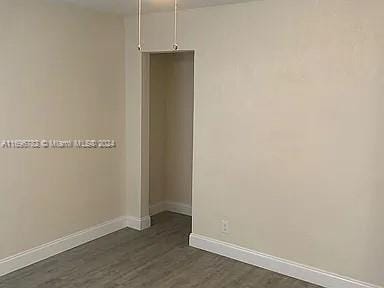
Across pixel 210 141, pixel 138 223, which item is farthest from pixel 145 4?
pixel 138 223

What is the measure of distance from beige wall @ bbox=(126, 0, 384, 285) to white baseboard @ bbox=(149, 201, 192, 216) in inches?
48.1

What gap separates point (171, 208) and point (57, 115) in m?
2.34

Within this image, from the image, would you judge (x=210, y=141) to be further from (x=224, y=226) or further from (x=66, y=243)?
(x=66, y=243)

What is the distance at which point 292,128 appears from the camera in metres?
3.55

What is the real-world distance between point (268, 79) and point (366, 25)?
36.3 inches

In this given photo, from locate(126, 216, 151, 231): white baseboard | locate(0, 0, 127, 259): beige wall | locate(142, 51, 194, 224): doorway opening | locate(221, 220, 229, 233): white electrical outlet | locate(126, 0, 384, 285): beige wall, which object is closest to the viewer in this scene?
locate(126, 0, 384, 285): beige wall

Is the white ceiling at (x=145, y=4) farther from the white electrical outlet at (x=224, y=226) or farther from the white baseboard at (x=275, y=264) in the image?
the white baseboard at (x=275, y=264)

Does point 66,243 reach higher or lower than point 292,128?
lower

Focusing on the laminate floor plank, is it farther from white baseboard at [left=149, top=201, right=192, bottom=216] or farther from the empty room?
white baseboard at [left=149, top=201, right=192, bottom=216]

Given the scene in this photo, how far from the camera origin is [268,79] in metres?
3.65

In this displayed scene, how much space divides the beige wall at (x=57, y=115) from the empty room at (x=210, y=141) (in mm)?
14

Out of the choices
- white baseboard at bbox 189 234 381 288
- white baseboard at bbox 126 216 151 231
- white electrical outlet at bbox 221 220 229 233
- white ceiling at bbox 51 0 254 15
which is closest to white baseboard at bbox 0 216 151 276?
white baseboard at bbox 126 216 151 231

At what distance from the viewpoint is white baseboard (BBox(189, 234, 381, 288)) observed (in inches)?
135

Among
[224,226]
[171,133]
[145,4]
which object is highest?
[145,4]
